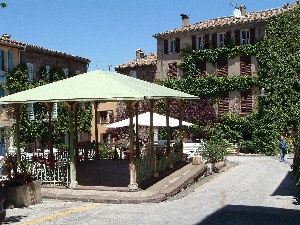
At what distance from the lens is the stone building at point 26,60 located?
33.2 metres

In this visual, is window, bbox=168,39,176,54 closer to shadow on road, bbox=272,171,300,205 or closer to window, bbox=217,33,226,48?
window, bbox=217,33,226,48

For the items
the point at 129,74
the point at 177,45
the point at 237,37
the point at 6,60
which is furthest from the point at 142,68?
the point at 6,60

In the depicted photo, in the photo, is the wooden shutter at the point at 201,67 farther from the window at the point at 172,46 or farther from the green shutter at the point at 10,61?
the green shutter at the point at 10,61

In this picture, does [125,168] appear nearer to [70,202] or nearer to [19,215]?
[70,202]

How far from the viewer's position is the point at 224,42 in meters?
38.6

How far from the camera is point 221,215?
465 inches

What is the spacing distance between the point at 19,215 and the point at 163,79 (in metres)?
30.5

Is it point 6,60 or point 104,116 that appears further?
point 104,116

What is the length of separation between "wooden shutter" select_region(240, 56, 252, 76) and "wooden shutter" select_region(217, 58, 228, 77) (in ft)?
4.41

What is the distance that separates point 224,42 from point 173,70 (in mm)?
5174

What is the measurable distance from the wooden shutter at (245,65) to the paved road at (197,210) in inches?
855

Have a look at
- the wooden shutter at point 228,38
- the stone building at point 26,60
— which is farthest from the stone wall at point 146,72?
the wooden shutter at point 228,38

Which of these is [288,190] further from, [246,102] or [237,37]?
[237,37]

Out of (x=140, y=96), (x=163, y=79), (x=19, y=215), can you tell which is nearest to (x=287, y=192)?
(x=140, y=96)
